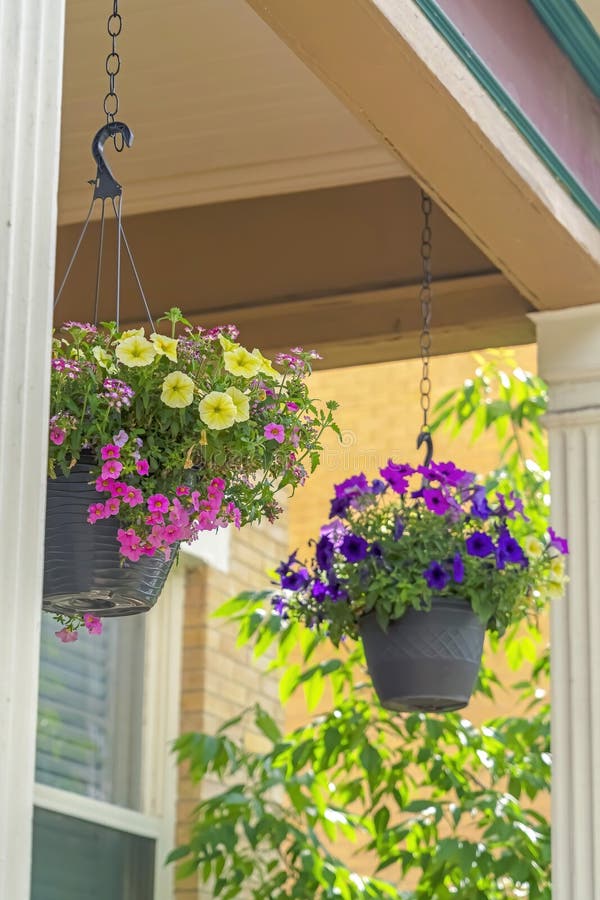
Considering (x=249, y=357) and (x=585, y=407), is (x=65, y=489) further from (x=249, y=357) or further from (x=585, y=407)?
(x=585, y=407)

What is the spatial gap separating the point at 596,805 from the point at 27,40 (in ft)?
7.61

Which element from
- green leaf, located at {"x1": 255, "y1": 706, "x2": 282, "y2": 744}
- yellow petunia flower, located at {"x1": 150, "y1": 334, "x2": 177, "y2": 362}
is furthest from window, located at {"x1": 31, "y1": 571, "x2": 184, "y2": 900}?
yellow petunia flower, located at {"x1": 150, "y1": 334, "x2": 177, "y2": 362}

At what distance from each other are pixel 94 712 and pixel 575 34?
2.90 m

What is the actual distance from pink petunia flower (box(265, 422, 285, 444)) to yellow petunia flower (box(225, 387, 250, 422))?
0.08m

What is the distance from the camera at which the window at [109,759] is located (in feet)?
16.5

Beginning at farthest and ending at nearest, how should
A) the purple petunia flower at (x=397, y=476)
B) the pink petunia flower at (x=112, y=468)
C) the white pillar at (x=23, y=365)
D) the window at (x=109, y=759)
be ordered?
the window at (x=109, y=759) → the purple petunia flower at (x=397, y=476) → the pink petunia flower at (x=112, y=468) → the white pillar at (x=23, y=365)

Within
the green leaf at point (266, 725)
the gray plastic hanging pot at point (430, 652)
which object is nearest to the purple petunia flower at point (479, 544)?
the gray plastic hanging pot at point (430, 652)

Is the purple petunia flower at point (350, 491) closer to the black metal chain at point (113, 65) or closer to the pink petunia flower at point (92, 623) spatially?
the black metal chain at point (113, 65)

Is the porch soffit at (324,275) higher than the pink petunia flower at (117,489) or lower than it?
higher

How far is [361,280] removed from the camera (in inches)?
177

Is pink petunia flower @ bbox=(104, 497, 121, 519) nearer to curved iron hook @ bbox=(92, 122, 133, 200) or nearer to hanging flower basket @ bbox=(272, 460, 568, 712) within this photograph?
curved iron hook @ bbox=(92, 122, 133, 200)

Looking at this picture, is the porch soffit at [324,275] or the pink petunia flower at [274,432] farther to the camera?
the porch soffit at [324,275]

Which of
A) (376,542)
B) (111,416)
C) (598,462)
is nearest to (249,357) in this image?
(111,416)

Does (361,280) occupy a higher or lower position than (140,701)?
higher
